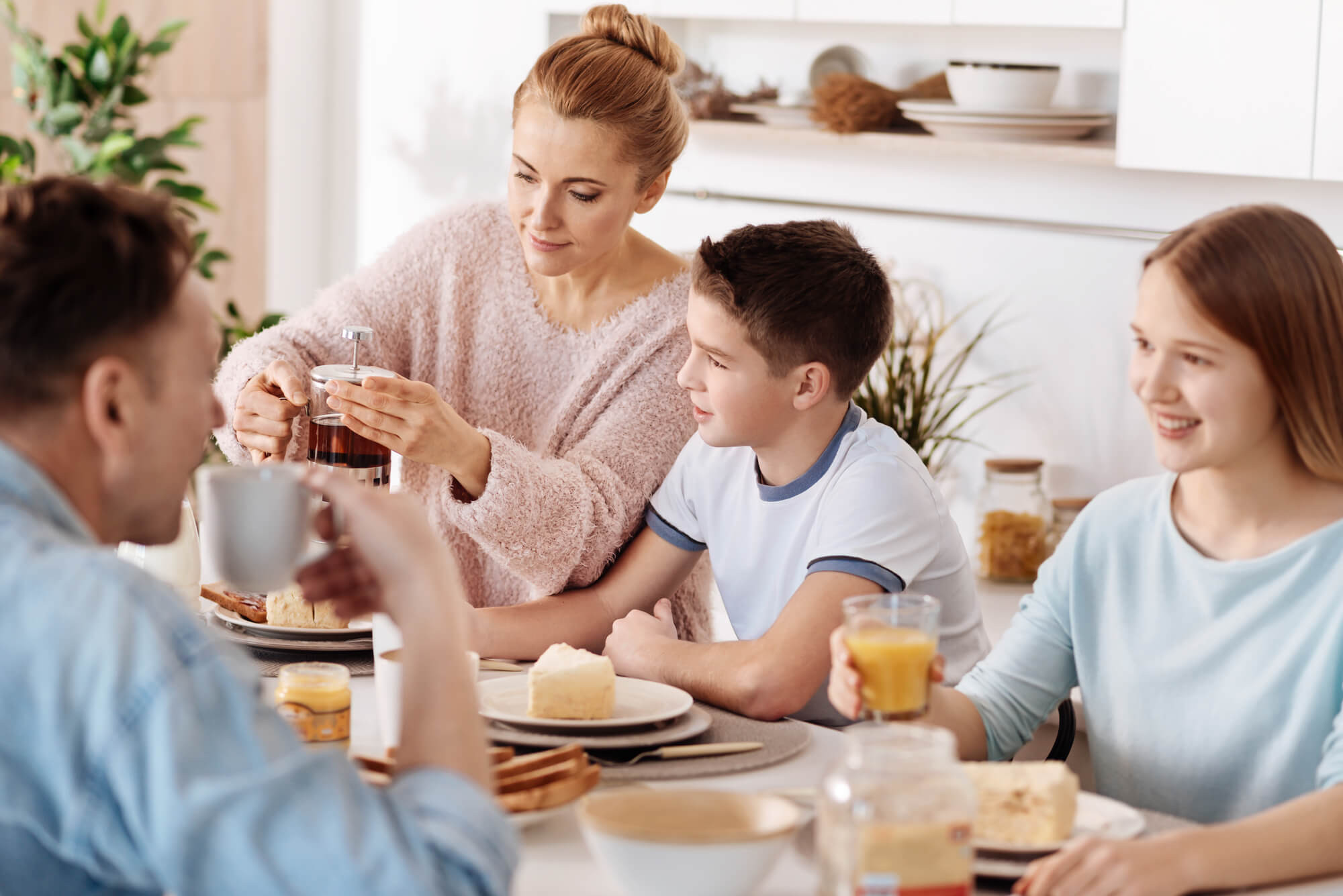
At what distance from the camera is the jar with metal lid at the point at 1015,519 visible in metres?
2.93

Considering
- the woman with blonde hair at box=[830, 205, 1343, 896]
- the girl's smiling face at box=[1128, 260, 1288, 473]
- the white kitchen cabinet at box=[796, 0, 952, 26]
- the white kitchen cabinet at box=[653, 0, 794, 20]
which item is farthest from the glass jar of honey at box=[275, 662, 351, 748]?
the white kitchen cabinet at box=[653, 0, 794, 20]

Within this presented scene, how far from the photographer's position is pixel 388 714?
138 centimetres

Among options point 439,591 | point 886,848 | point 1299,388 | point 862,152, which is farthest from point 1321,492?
point 862,152

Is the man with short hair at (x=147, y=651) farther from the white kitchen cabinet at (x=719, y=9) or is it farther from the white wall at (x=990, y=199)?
the white kitchen cabinet at (x=719, y=9)

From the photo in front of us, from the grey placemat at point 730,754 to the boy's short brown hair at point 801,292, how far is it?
46cm

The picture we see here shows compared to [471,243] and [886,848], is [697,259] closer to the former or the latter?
[471,243]

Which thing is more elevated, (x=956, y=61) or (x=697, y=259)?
(x=956, y=61)

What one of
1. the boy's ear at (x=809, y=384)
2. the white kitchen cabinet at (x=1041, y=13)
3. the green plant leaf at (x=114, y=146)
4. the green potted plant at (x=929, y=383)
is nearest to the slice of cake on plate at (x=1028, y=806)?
the boy's ear at (x=809, y=384)

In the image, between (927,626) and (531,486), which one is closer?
(927,626)

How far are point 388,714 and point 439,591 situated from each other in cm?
40

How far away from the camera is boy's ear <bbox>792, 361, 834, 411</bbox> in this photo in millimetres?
1814

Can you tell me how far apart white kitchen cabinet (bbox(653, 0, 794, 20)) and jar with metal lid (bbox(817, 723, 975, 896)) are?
2.48 metres

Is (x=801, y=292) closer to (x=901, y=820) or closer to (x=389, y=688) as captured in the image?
(x=389, y=688)

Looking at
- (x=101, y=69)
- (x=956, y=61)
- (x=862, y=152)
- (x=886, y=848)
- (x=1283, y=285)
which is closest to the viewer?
(x=886, y=848)
